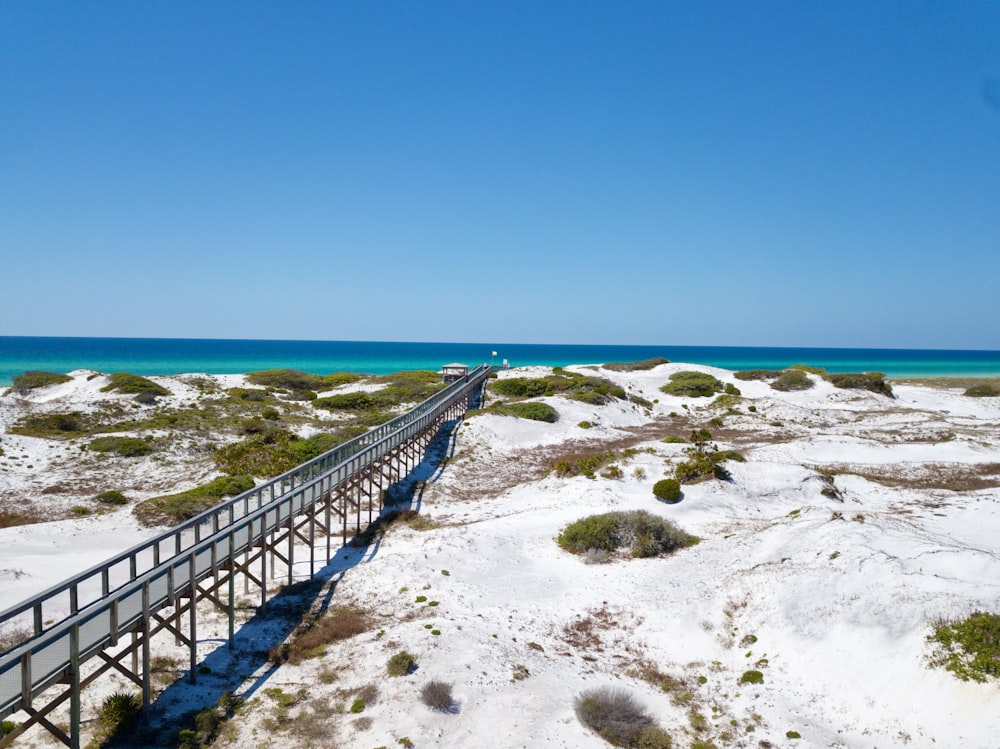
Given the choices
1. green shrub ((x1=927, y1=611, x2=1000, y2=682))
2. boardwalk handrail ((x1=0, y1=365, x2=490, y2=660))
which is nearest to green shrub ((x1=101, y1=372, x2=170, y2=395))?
boardwalk handrail ((x1=0, y1=365, x2=490, y2=660))

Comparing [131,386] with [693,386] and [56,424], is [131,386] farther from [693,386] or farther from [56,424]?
[693,386]

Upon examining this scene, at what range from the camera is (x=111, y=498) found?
2445 centimetres

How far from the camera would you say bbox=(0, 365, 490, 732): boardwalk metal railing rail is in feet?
28.8

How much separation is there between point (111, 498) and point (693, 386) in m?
54.2

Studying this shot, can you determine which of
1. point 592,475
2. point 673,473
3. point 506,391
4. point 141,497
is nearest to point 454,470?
point 592,475

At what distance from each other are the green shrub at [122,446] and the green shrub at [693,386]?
4855 cm

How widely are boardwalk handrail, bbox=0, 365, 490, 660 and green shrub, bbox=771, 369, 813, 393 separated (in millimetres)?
47048

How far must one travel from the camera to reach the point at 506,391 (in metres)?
56.1

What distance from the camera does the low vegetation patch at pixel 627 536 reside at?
19.7m

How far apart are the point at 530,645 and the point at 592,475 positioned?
13.5 metres

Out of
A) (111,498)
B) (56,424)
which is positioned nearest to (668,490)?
(111,498)

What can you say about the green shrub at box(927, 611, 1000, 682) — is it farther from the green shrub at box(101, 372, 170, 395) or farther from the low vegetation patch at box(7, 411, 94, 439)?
the green shrub at box(101, 372, 170, 395)

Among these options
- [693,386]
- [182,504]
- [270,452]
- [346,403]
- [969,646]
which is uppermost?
[693,386]

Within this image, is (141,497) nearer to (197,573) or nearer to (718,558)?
(197,573)
